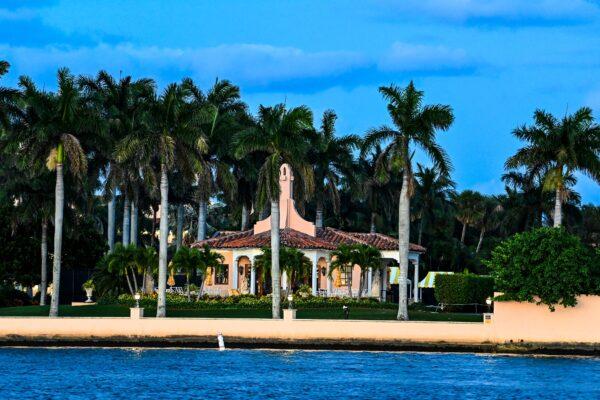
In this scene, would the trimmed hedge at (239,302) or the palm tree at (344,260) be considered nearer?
the trimmed hedge at (239,302)

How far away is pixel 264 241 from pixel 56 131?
61.7 ft

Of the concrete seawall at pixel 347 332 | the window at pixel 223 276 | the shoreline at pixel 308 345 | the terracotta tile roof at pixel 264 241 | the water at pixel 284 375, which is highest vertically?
the terracotta tile roof at pixel 264 241

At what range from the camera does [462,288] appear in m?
79.5

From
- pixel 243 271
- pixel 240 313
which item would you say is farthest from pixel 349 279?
pixel 240 313

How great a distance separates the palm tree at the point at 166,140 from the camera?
7194 centimetres

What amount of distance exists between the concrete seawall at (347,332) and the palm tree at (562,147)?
11493 millimetres

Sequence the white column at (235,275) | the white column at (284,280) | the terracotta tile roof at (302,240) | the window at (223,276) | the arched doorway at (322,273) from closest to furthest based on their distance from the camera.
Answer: the white column at (284,280) → the terracotta tile roof at (302,240) → the white column at (235,275) → the arched doorway at (322,273) → the window at (223,276)

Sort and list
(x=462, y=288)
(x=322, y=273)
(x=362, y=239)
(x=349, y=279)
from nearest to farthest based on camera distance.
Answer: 1. (x=462, y=288)
2. (x=349, y=279)
3. (x=322, y=273)
4. (x=362, y=239)

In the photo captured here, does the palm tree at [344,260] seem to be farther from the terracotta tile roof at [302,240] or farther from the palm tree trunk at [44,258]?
the palm tree trunk at [44,258]

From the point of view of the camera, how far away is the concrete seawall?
64.9 metres

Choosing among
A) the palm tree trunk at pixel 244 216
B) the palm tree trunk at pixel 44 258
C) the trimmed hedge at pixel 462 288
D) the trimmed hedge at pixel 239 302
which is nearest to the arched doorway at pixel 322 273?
the trimmed hedge at pixel 239 302

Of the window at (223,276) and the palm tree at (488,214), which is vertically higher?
the palm tree at (488,214)

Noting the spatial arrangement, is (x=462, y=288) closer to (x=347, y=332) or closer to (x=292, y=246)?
(x=292, y=246)

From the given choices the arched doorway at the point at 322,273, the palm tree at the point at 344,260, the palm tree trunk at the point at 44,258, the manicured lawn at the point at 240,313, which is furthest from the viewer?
the arched doorway at the point at 322,273
